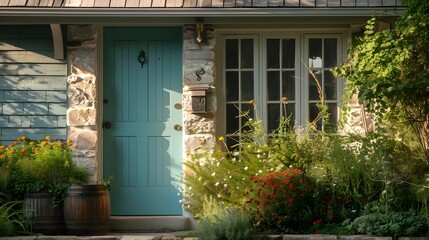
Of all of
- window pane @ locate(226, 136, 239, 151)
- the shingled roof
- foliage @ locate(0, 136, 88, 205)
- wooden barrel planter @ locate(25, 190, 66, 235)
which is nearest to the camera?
wooden barrel planter @ locate(25, 190, 66, 235)

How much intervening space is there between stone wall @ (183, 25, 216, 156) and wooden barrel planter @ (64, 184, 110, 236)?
1.41 metres

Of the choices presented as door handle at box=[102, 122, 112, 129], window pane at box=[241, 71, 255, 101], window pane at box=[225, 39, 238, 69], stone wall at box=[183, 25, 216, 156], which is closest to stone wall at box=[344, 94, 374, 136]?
window pane at box=[241, 71, 255, 101]

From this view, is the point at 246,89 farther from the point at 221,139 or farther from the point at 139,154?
the point at 139,154

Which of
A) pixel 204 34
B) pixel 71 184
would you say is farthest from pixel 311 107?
pixel 71 184

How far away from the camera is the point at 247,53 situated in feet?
35.4

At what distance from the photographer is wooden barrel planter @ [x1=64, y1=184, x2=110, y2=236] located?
9430 mm

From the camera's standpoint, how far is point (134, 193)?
34.9ft

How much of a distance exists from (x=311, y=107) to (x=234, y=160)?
131 centimetres

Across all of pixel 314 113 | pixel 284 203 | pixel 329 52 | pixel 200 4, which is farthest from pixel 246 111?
pixel 284 203

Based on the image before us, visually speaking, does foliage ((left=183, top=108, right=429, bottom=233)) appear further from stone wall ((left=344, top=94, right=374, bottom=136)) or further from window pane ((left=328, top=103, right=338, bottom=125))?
window pane ((left=328, top=103, right=338, bottom=125))

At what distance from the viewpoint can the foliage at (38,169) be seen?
31.9ft

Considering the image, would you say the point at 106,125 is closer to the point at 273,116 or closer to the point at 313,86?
the point at 273,116

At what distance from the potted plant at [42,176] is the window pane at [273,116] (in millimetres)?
2345

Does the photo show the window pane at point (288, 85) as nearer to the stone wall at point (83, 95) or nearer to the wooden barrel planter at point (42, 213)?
the stone wall at point (83, 95)
